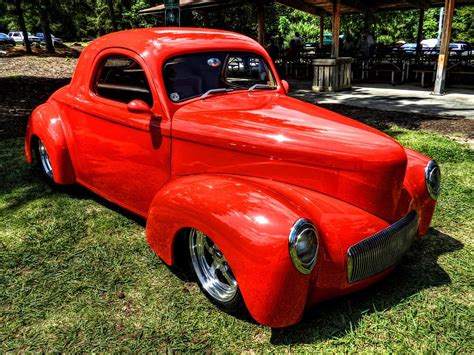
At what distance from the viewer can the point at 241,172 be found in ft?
8.85

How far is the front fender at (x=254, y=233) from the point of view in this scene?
2.05 metres

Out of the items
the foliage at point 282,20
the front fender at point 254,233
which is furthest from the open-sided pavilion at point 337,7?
the front fender at point 254,233

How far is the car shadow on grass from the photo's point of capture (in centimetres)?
236

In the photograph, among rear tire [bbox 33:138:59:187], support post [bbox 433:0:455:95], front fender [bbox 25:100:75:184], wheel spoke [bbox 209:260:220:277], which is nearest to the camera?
wheel spoke [bbox 209:260:220:277]

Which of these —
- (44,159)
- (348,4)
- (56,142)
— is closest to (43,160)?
(44,159)

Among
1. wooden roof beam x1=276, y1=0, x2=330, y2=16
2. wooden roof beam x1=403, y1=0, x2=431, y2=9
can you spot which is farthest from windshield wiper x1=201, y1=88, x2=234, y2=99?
wooden roof beam x1=403, y1=0, x2=431, y2=9

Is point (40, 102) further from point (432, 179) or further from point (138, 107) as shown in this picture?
point (432, 179)

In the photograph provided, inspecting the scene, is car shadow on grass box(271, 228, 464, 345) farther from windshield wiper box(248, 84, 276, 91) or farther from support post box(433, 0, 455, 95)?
support post box(433, 0, 455, 95)

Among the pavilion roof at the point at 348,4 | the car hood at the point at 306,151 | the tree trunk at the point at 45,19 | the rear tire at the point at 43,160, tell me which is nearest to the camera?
the car hood at the point at 306,151

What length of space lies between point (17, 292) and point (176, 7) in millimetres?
5935

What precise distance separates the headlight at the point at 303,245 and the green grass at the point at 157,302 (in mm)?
539

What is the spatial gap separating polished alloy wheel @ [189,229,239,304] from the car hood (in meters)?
0.51

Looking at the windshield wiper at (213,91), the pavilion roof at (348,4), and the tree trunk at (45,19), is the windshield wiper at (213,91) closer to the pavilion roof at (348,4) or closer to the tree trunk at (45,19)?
the pavilion roof at (348,4)

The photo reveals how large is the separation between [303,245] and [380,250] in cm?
62
